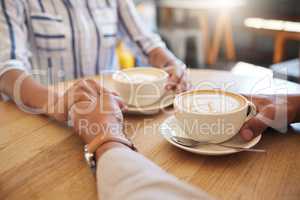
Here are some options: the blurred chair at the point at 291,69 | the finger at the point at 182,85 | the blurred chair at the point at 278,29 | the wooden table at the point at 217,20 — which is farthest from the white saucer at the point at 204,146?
the wooden table at the point at 217,20

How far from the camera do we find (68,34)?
128 cm

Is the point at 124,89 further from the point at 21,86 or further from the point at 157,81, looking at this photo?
the point at 21,86

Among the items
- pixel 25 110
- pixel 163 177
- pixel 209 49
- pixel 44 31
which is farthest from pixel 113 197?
pixel 209 49

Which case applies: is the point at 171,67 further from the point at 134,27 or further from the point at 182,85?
the point at 134,27

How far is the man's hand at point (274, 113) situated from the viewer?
2.33ft

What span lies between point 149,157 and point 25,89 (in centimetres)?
45

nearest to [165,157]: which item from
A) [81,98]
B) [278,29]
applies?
[81,98]

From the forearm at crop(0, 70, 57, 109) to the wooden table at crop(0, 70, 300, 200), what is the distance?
78mm

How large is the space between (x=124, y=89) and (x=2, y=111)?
0.34 m

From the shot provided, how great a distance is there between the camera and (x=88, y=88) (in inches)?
32.3

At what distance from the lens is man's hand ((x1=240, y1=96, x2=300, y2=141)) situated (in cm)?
71

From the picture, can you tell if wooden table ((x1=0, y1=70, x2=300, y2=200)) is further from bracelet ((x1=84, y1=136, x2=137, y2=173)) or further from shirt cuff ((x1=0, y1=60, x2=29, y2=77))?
shirt cuff ((x1=0, y1=60, x2=29, y2=77))

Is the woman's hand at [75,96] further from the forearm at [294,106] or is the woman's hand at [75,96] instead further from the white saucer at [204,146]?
the forearm at [294,106]

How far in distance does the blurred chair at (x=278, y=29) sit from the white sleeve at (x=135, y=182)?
2.79m
